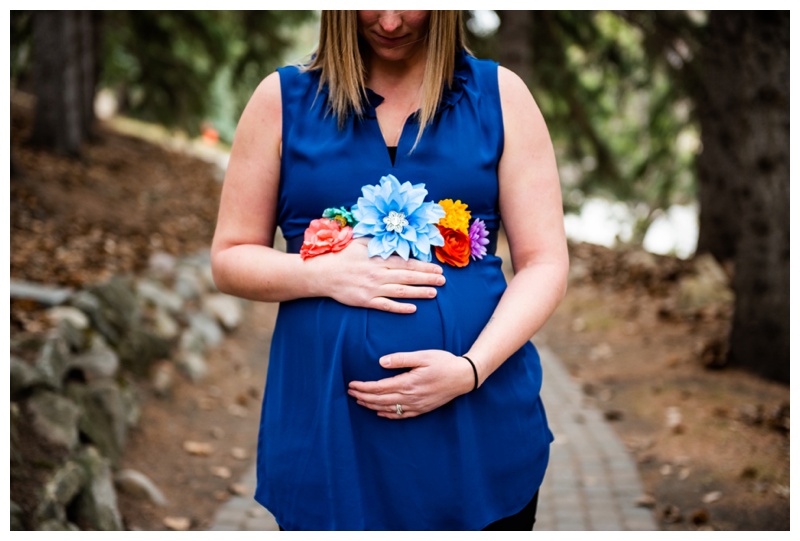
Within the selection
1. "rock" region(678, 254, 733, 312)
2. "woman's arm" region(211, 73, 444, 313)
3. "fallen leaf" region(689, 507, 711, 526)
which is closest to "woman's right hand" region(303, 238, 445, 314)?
"woman's arm" region(211, 73, 444, 313)

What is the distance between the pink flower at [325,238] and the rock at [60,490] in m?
2.08

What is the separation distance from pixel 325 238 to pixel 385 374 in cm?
36

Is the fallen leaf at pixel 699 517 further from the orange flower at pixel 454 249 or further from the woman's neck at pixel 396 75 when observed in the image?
the woman's neck at pixel 396 75

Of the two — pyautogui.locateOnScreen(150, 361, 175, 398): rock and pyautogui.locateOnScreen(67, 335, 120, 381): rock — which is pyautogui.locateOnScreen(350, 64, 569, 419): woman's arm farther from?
pyautogui.locateOnScreen(150, 361, 175, 398): rock

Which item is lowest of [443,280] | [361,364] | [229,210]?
[361,364]

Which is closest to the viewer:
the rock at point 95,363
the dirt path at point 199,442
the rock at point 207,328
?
the dirt path at point 199,442

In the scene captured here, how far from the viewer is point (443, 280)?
2092 mm

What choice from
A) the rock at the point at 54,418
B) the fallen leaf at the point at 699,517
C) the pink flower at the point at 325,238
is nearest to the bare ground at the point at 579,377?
the fallen leaf at the point at 699,517

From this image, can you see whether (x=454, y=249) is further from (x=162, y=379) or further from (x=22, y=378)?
(x=162, y=379)

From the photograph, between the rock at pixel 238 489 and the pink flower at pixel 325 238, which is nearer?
the pink flower at pixel 325 238

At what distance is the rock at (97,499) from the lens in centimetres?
385

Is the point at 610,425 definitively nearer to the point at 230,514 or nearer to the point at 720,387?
the point at 720,387
